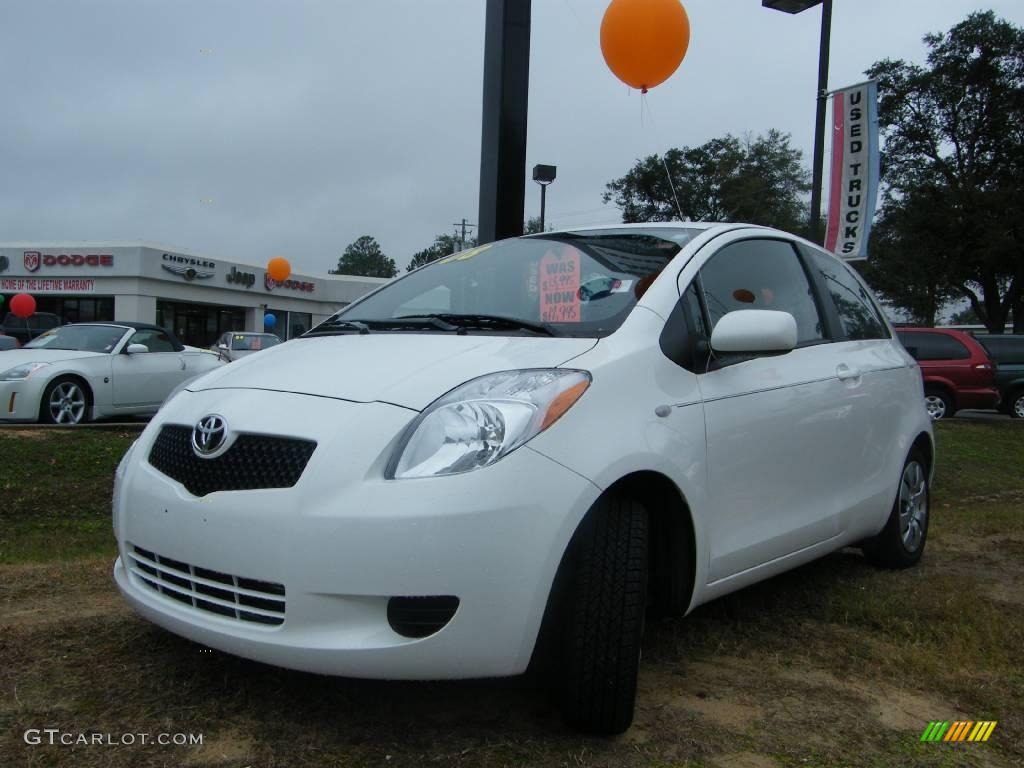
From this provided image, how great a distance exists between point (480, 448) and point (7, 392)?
321 inches

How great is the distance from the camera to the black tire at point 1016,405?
1573cm

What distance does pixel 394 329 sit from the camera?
310 cm

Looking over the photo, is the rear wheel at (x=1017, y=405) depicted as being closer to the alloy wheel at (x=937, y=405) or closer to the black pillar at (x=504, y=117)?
the alloy wheel at (x=937, y=405)

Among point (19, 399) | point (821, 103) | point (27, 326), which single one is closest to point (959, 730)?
point (821, 103)

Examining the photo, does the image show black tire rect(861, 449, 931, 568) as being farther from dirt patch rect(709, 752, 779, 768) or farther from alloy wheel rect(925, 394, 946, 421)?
alloy wheel rect(925, 394, 946, 421)

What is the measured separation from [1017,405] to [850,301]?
13.9 metres

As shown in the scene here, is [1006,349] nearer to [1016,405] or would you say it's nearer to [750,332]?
[1016,405]

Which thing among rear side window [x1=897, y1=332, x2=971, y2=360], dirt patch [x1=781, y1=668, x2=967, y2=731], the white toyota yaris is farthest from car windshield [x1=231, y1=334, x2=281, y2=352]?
dirt patch [x1=781, y1=668, x2=967, y2=731]

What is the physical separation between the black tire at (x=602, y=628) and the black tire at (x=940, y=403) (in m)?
13.0

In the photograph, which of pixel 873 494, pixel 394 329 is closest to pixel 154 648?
pixel 394 329

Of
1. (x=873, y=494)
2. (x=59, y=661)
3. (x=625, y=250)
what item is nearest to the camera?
(x=59, y=661)

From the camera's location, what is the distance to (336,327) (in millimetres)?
3336

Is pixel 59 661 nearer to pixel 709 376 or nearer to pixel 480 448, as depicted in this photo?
pixel 480 448

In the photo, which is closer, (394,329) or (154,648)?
(154,648)
